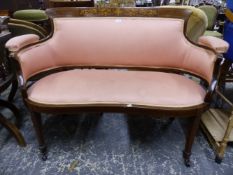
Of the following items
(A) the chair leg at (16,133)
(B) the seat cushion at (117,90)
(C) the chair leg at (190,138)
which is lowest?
(A) the chair leg at (16,133)

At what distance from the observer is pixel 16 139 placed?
1.57 meters

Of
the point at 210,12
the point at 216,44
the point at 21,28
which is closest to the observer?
the point at 216,44

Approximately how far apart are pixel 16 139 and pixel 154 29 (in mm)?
1250

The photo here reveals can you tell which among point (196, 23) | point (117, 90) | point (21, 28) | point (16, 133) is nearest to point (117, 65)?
point (117, 90)

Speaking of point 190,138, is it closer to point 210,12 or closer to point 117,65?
point 117,65

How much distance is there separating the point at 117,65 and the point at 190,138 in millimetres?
701

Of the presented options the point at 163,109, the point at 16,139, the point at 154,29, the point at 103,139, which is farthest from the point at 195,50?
the point at 16,139

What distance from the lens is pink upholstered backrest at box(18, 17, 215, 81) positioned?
58.7 inches

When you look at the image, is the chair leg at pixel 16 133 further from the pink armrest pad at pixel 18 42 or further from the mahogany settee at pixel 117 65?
the pink armrest pad at pixel 18 42

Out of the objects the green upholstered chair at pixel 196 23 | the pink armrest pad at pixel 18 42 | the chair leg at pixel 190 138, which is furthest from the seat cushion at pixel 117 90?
the green upholstered chair at pixel 196 23

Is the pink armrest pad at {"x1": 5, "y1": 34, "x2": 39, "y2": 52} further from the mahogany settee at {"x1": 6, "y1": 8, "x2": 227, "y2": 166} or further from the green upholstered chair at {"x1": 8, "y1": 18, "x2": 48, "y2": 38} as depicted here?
the green upholstered chair at {"x1": 8, "y1": 18, "x2": 48, "y2": 38}

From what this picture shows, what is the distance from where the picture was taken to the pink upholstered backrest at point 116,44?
1.49 meters

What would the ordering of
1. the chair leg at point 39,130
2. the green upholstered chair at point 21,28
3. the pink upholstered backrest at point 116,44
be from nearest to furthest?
1. the chair leg at point 39,130
2. the pink upholstered backrest at point 116,44
3. the green upholstered chair at point 21,28

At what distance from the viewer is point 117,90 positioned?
4.17 feet
